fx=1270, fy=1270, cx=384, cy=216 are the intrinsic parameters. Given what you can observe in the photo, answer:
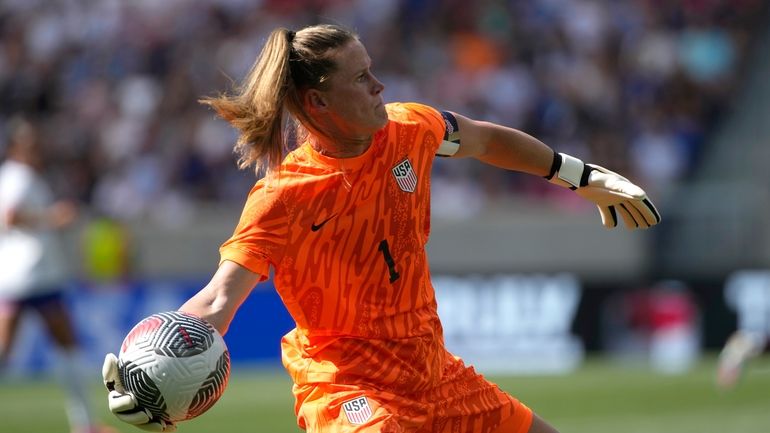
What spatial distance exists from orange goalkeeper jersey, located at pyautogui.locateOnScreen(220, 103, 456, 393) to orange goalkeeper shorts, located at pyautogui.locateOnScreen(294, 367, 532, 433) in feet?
0.16

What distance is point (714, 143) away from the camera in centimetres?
1748

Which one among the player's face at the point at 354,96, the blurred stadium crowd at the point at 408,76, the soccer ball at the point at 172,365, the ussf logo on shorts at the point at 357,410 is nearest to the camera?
the soccer ball at the point at 172,365

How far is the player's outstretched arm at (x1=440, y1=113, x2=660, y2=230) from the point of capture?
16.7ft

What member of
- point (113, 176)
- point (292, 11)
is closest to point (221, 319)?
point (113, 176)

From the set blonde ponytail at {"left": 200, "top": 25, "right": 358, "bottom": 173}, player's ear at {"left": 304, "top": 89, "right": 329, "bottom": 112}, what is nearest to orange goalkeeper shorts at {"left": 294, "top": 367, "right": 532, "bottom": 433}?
blonde ponytail at {"left": 200, "top": 25, "right": 358, "bottom": 173}

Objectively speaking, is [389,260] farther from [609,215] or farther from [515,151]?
[609,215]

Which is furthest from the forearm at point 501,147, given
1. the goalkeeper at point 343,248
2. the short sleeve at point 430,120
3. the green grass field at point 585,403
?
the green grass field at point 585,403

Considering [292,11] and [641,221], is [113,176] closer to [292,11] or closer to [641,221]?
[292,11]

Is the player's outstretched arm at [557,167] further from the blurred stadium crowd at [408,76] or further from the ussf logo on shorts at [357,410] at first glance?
the blurred stadium crowd at [408,76]

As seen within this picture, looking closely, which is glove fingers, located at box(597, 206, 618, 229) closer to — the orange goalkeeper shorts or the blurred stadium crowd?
the orange goalkeeper shorts

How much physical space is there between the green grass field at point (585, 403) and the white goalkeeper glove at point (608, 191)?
478cm

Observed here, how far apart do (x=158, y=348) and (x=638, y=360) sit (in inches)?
481

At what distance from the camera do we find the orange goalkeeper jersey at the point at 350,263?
14.9 ft

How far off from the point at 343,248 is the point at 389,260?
0.59 ft
